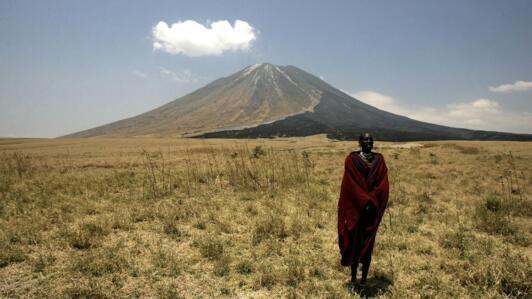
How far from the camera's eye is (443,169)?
47.4ft

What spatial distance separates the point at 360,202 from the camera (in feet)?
13.5

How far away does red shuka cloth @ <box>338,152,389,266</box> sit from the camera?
4168 millimetres

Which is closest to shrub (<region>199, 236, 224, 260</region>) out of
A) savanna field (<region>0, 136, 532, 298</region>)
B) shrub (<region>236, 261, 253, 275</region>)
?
savanna field (<region>0, 136, 532, 298</region>)

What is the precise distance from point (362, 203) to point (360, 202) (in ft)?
0.11

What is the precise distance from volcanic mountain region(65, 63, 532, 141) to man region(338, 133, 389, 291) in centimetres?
8025

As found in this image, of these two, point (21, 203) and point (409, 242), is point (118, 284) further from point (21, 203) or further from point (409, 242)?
point (21, 203)

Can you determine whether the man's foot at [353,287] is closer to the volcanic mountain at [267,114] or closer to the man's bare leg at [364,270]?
the man's bare leg at [364,270]

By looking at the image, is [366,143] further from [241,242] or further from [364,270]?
[241,242]

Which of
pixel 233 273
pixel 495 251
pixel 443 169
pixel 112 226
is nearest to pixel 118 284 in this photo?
pixel 233 273

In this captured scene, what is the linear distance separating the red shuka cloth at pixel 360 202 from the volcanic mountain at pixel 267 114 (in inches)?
3161

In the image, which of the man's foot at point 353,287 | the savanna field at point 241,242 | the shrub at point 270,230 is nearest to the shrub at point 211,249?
the savanna field at point 241,242

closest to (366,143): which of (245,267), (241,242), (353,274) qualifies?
(353,274)

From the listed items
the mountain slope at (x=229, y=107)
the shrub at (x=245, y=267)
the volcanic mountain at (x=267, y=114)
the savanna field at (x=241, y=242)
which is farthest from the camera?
the mountain slope at (x=229, y=107)

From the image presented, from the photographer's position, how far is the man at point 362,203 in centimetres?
416
